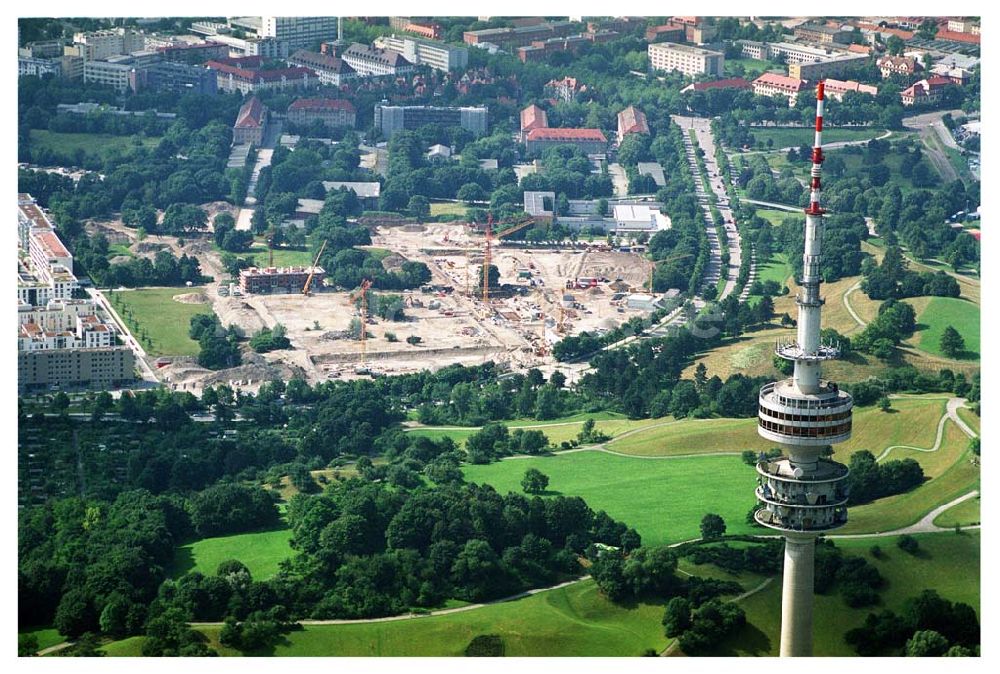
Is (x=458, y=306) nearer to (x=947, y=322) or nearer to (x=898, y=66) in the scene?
(x=947, y=322)

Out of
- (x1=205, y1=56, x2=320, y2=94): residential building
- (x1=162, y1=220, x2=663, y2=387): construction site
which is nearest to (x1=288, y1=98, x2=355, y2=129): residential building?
(x1=205, y1=56, x2=320, y2=94): residential building

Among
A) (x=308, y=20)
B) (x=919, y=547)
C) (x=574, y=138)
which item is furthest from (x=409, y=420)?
(x=308, y=20)

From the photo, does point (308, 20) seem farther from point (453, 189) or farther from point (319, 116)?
point (453, 189)

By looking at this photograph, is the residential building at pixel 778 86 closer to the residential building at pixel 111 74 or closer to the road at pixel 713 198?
the road at pixel 713 198

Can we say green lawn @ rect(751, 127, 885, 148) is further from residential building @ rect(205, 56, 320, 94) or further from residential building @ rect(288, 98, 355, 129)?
residential building @ rect(205, 56, 320, 94)

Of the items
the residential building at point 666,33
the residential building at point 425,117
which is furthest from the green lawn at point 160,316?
the residential building at point 666,33

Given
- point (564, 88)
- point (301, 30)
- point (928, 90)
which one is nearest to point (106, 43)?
point (301, 30)
